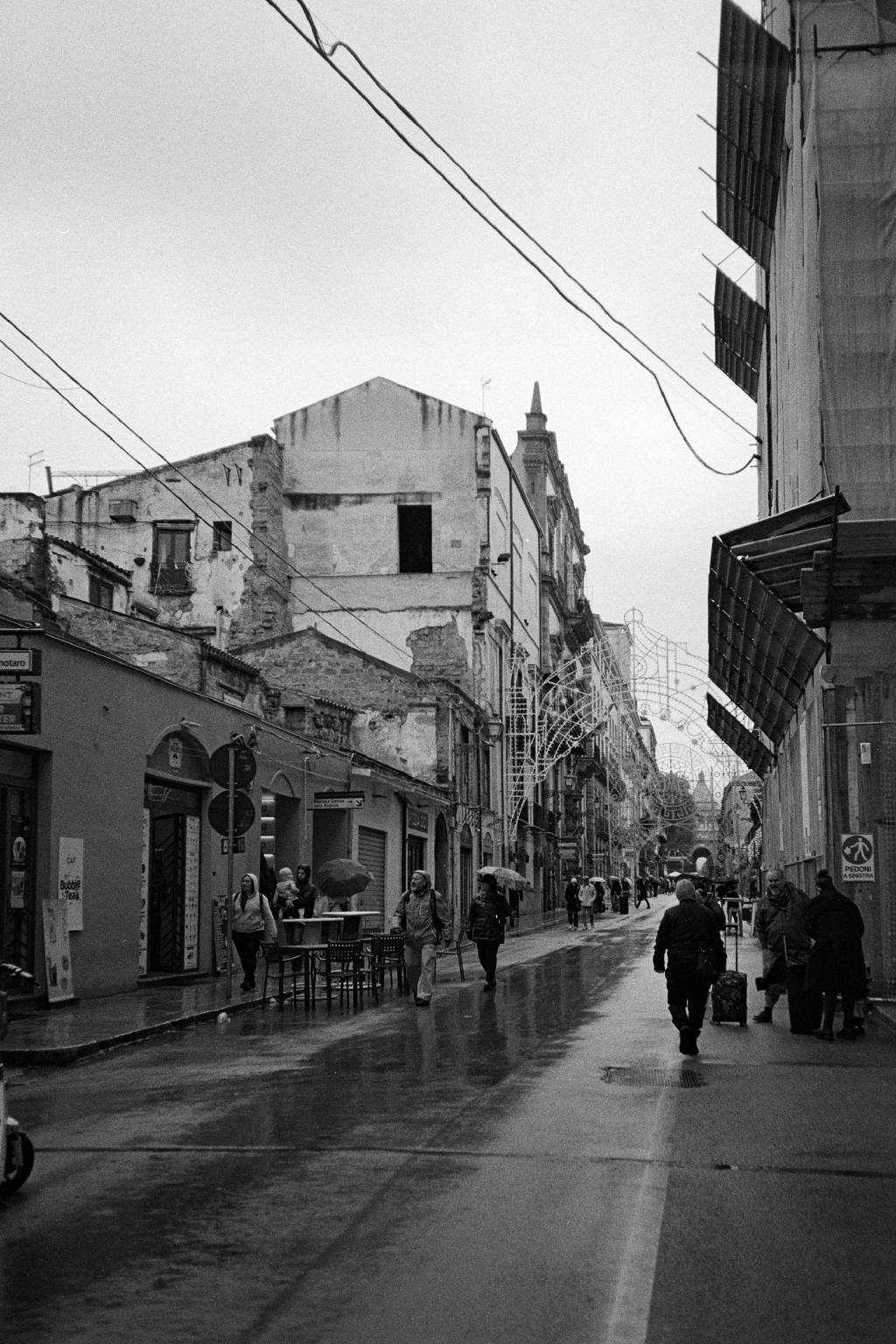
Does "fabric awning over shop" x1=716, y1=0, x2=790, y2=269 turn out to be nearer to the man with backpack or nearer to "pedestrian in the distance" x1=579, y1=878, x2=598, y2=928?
the man with backpack

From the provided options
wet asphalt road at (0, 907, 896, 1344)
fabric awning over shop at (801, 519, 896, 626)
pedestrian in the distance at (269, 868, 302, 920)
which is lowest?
wet asphalt road at (0, 907, 896, 1344)

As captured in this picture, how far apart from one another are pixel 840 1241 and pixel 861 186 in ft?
58.2

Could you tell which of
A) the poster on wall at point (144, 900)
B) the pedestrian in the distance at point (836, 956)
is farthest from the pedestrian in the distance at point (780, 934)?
the poster on wall at point (144, 900)

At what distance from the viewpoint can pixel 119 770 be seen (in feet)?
71.2

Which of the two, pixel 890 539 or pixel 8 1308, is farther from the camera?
pixel 890 539

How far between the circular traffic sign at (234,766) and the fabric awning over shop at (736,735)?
22.6 meters

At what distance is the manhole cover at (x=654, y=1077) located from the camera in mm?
11688

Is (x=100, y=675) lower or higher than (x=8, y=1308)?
higher

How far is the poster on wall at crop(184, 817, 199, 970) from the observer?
2433 cm

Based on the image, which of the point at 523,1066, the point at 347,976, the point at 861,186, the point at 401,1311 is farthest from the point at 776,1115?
the point at 861,186

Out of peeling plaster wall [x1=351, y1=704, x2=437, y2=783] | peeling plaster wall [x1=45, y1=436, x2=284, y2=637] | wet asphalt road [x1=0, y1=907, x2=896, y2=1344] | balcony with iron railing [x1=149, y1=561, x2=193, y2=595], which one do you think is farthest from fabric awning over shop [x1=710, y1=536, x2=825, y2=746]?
balcony with iron railing [x1=149, y1=561, x2=193, y2=595]

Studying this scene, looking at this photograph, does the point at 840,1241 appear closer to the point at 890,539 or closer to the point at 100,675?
the point at 890,539

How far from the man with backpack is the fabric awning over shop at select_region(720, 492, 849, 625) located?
5.81 meters

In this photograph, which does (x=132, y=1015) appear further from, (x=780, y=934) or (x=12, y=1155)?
(x=12, y=1155)
